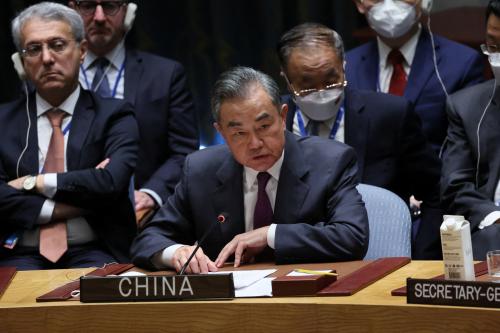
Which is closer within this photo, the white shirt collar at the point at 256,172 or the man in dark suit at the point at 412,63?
the white shirt collar at the point at 256,172

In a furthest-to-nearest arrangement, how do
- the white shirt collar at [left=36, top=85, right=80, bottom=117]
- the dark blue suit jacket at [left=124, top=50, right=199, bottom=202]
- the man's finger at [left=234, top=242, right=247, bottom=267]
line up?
the dark blue suit jacket at [left=124, top=50, right=199, bottom=202]
the white shirt collar at [left=36, top=85, right=80, bottom=117]
the man's finger at [left=234, top=242, right=247, bottom=267]

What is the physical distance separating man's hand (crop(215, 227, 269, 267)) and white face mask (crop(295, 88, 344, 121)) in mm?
1128

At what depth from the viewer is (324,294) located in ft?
9.68

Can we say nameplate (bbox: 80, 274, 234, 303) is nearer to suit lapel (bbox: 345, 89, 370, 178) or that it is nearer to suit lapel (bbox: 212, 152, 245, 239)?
suit lapel (bbox: 212, 152, 245, 239)

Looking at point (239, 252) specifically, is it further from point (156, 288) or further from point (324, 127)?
point (324, 127)

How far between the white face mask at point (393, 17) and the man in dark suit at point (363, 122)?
1.45 feet

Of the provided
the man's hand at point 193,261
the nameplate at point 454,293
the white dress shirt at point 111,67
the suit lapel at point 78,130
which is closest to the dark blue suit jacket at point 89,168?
the suit lapel at point 78,130

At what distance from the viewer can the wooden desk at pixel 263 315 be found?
267 centimetres

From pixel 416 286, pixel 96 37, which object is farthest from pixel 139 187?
pixel 416 286

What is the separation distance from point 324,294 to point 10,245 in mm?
1855

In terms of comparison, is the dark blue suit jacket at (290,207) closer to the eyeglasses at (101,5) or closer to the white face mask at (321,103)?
the white face mask at (321,103)

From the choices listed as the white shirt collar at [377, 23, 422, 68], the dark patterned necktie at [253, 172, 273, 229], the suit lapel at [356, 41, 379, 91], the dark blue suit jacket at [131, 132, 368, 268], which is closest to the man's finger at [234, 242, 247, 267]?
the dark blue suit jacket at [131, 132, 368, 268]

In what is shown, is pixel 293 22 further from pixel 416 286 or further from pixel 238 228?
pixel 416 286

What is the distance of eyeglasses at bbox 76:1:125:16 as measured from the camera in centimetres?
527
